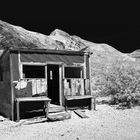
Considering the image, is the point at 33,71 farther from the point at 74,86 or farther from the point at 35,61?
the point at 35,61

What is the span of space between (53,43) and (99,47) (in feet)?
71.4

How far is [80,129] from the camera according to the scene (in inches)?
336

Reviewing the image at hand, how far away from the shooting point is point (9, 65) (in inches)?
422

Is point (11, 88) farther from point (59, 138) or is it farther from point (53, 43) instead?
point (53, 43)

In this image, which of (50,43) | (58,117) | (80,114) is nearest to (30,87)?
(58,117)

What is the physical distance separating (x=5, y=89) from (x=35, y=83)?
1886 millimetres

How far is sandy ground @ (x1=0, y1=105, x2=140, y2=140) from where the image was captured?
7.59m

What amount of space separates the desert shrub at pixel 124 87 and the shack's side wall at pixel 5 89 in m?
7.25

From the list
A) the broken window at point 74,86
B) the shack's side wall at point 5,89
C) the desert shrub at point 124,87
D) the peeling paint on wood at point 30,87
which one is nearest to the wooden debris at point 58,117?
the peeling paint on wood at point 30,87

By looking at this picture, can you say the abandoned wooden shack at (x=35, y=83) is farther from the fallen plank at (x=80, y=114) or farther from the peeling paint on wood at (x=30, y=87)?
the fallen plank at (x=80, y=114)

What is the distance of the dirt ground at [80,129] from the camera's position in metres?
7.59

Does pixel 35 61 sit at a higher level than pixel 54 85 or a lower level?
higher

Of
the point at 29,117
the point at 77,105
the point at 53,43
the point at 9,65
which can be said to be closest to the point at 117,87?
the point at 77,105

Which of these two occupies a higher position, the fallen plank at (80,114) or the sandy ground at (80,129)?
the fallen plank at (80,114)
